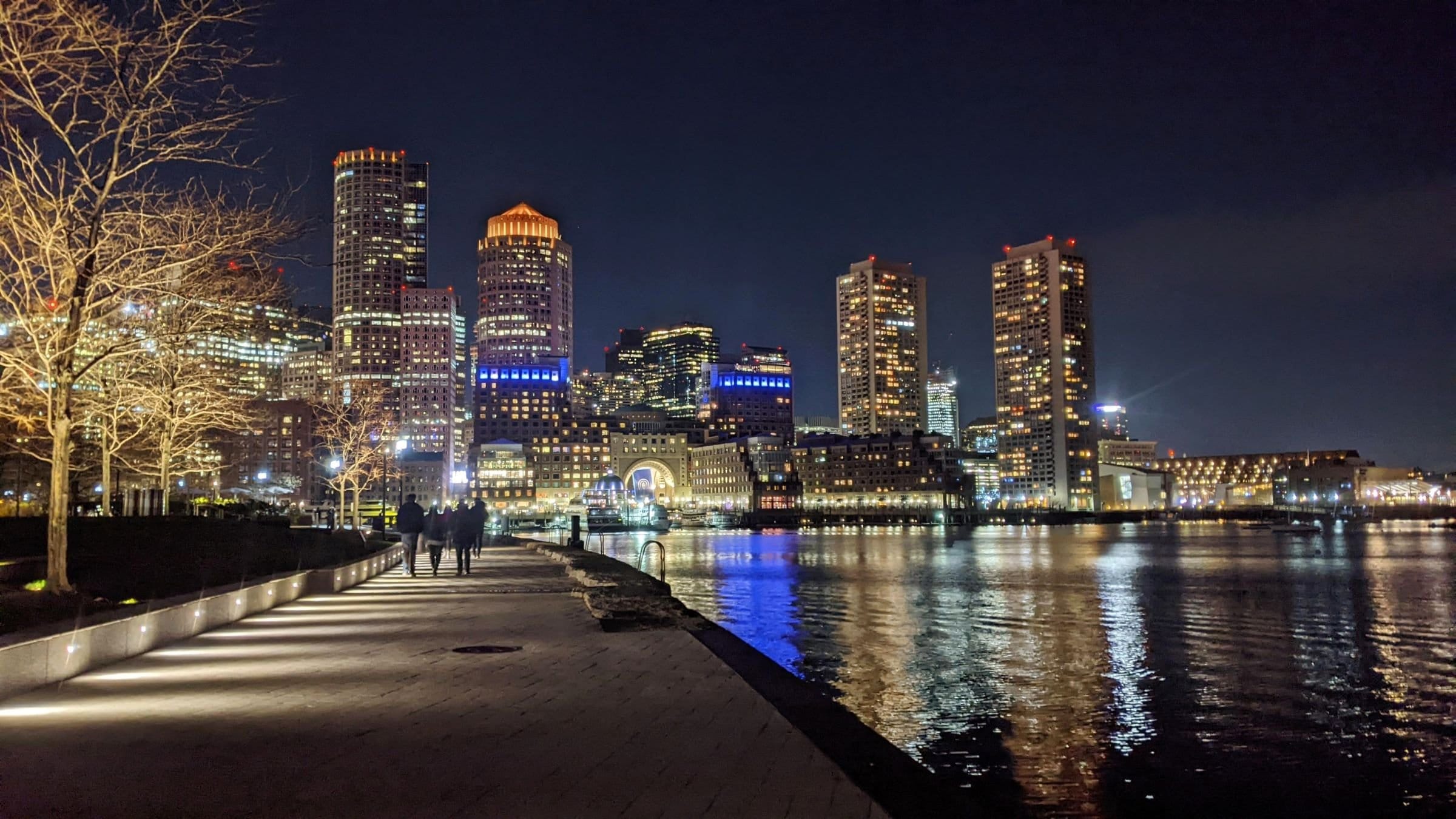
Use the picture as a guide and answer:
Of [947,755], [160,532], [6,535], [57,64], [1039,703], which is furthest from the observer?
[160,532]

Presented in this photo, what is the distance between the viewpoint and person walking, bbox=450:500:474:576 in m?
33.3

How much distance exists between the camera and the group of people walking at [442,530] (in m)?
31.6

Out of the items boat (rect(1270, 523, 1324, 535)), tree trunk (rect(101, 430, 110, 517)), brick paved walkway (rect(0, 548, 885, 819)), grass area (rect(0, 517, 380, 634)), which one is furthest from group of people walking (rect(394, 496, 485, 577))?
boat (rect(1270, 523, 1324, 535))

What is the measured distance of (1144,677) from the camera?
1952 cm

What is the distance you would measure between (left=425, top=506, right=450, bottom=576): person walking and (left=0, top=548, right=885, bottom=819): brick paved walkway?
18999 mm

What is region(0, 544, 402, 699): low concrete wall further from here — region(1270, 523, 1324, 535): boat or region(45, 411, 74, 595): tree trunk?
region(1270, 523, 1324, 535): boat

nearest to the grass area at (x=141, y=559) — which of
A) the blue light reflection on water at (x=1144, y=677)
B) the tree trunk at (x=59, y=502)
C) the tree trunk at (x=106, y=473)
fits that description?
the tree trunk at (x=59, y=502)

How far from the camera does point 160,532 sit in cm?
3247

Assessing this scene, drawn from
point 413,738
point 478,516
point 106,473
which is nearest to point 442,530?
point 478,516

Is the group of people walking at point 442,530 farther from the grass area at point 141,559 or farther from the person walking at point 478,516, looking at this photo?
the grass area at point 141,559

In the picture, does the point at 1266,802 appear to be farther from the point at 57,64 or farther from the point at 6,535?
the point at 6,535

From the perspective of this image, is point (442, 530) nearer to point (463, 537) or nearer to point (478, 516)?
point (478, 516)

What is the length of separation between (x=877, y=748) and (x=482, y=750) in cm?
326

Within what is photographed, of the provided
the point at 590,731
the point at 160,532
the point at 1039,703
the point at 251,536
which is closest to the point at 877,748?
the point at 590,731
